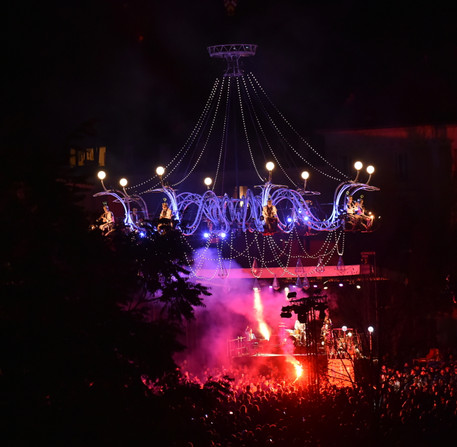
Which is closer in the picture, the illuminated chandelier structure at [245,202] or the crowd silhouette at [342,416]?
the crowd silhouette at [342,416]

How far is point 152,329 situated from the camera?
6004mm

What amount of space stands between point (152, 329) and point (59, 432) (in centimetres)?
102

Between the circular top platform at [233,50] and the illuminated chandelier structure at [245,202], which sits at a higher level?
the circular top platform at [233,50]

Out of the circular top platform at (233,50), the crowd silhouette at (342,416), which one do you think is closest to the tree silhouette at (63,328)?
the crowd silhouette at (342,416)

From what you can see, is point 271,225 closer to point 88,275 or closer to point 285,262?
point 285,262

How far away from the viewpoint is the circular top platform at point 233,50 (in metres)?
14.9

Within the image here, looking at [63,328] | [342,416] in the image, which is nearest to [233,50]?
[342,416]

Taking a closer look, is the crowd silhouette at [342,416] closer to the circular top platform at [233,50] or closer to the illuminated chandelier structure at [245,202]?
the illuminated chandelier structure at [245,202]

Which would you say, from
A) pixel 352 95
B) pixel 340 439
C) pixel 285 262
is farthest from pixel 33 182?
pixel 352 95

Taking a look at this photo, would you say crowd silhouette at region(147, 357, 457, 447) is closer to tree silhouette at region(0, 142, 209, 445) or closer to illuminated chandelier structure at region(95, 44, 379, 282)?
illuminated chandelier structure at region(95, 44, 379, 282)

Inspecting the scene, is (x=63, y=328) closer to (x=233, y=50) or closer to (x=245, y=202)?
(x=245, y=202)

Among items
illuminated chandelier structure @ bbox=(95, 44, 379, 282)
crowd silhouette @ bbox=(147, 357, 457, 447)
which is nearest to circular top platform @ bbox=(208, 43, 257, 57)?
illuminated chandelier structure @ bbox=(95, 44, 379, 282)

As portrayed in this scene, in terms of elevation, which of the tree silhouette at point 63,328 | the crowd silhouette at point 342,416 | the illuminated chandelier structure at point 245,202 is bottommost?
the crowd silhouette at point 342,416

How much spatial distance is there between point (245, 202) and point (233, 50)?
2922mm
